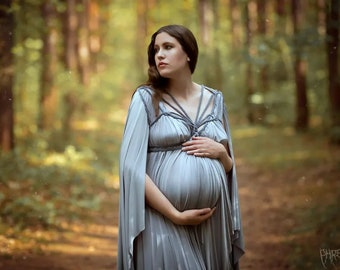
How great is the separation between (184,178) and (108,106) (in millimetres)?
13439

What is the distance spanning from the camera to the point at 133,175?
2691mm

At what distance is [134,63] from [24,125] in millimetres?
19115

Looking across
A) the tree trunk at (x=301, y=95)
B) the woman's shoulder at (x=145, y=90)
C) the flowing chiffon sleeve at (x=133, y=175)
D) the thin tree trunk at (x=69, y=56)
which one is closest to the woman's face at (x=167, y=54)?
the woman's shoulder at (x=145, y=90)

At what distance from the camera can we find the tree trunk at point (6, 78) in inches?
244

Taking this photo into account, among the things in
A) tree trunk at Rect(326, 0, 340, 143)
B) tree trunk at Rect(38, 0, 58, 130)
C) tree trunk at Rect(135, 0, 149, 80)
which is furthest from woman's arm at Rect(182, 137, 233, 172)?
tree trunk at Rect(135, 0, 149, 80)

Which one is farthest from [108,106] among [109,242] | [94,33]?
[109,242]

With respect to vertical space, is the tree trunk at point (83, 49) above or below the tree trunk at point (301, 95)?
above

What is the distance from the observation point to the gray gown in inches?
106

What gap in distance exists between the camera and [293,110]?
1270 centimetres

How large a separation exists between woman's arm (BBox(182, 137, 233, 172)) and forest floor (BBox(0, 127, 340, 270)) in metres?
2.58

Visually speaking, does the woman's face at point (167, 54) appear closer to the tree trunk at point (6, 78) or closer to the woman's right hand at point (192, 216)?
the woman's right hand at point (192, 216)

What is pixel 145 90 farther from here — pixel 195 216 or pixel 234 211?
pixel 234 211

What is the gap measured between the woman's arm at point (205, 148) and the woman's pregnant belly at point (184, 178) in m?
0.03

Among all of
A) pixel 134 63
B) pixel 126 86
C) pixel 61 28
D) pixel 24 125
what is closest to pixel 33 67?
pixel 24 125
